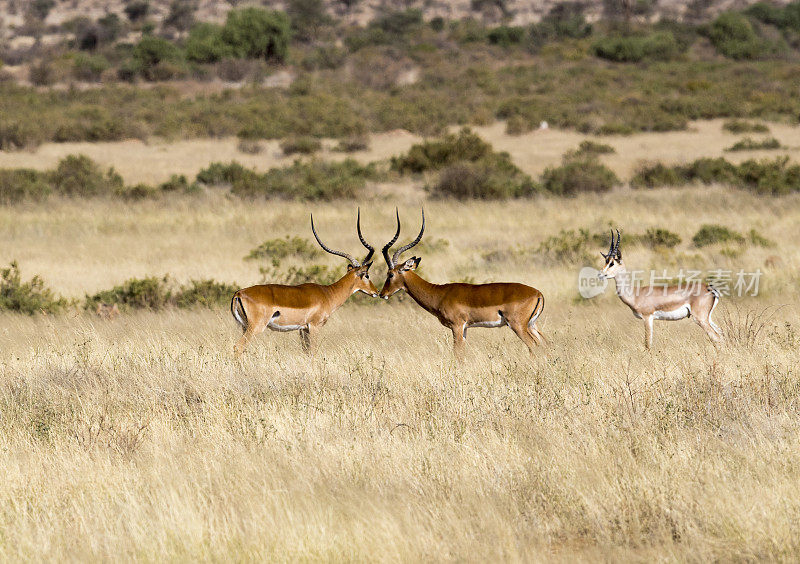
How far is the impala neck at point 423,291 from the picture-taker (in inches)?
378

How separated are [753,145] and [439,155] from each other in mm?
10869

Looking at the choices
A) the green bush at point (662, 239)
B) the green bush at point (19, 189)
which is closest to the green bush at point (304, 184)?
the green bush at point (19, 189)

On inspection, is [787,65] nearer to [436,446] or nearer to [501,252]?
[501,252]

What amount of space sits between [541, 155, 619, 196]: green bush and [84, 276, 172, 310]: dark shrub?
43.2 feet

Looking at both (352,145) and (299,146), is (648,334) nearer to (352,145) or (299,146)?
(299,146)

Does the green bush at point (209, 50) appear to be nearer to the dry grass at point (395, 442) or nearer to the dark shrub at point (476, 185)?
the dark shrub at point (476, 185)

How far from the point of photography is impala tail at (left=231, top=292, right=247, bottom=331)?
9141mm

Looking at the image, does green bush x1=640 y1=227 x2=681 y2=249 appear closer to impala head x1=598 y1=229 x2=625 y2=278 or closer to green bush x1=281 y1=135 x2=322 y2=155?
impala head x1=598 y1=229 x2=625 y2=278

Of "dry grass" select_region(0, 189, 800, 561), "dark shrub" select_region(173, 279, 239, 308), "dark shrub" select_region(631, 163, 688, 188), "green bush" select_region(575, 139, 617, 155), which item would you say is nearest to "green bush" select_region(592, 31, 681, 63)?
"green bush" select_region(575, 139, 617, 155)

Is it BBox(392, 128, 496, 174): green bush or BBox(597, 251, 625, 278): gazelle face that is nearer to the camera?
BBox(597, 251, 625, 278): gazelle face

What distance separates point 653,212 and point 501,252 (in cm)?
538

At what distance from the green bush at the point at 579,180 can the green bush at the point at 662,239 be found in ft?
21.0

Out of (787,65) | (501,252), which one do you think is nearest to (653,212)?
(501,252)

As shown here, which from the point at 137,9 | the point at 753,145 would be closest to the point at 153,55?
the point at 753,145
